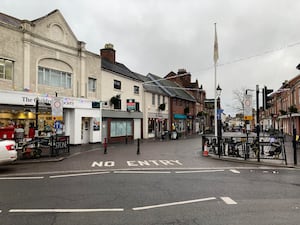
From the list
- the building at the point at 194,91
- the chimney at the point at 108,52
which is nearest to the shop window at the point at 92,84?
the chimney at the point at 108,52

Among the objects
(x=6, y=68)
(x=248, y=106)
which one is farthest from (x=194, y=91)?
(x=6, y=68)

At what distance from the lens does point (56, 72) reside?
20.2 m

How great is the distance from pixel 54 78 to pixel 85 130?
18.6 ft

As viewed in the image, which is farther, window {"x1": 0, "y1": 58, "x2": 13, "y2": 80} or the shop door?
the shop door

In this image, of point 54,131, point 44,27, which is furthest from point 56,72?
point 54,131

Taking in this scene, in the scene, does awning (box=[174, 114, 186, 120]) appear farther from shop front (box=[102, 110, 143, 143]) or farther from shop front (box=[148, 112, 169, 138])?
shop front (box=[102, 110, 143, 143])

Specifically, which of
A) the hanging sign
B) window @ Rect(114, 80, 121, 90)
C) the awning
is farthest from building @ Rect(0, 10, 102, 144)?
the awning

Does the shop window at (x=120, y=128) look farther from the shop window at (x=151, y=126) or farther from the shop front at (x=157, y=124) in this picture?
the shop front at (x=157, y=124)

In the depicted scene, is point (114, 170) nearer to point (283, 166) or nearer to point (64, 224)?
point (64, 224)

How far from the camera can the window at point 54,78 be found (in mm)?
18953

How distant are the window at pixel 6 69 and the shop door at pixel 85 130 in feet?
24.9

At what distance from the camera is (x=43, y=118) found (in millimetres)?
19516

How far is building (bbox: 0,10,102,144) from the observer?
54.7 feet

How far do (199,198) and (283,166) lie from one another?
731cm
